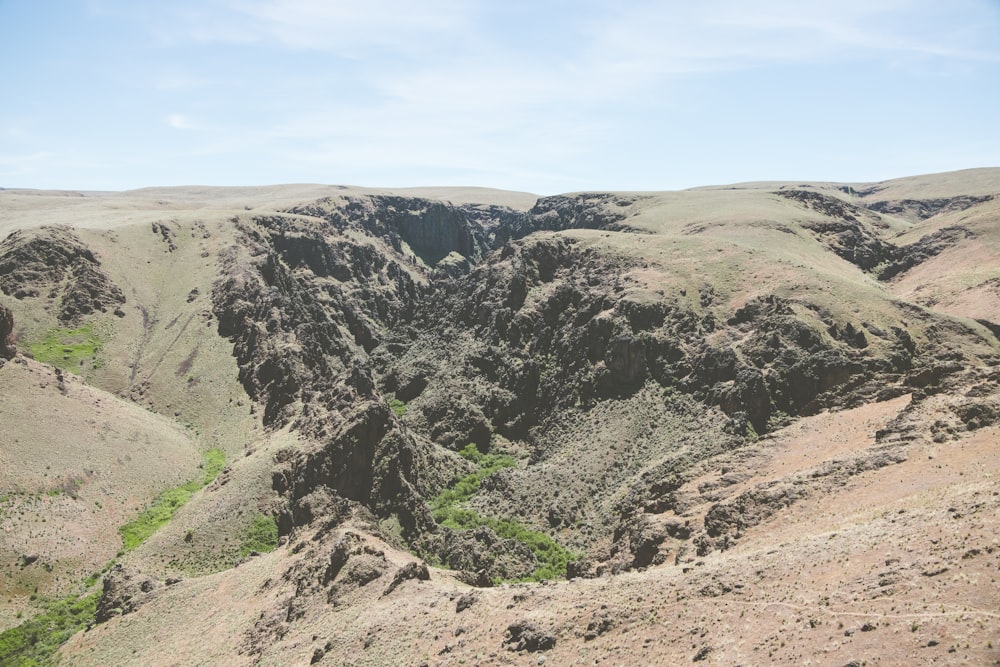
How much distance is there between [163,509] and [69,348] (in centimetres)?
5229

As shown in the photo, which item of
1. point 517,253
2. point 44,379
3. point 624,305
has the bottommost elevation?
point 44,379

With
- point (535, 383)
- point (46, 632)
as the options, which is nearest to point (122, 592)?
point (46, 632)

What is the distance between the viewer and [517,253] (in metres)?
131

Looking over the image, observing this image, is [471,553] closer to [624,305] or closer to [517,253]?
[624,305]

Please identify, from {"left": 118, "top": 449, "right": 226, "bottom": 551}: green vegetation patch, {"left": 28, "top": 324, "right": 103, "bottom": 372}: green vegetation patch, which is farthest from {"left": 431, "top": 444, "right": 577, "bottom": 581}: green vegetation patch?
{"left": 28, "top": 324, "right": 103, "bottom": 372}: green vegetation patch

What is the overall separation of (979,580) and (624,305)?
7471cm

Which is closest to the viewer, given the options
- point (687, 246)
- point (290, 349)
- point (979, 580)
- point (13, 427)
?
point (979, 580)

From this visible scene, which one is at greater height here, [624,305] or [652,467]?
[624,305]

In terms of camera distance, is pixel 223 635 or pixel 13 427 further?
pixel 13 427

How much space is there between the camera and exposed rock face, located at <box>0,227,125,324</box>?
12775 centimetres

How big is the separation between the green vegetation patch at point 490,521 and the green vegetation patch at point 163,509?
31993 mm

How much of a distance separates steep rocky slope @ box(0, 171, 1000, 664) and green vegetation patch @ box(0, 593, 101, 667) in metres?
4.00

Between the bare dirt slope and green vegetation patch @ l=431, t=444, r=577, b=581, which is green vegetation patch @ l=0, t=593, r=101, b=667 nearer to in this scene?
the bare dirt slope

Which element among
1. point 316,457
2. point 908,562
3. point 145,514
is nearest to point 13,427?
point 145,514
